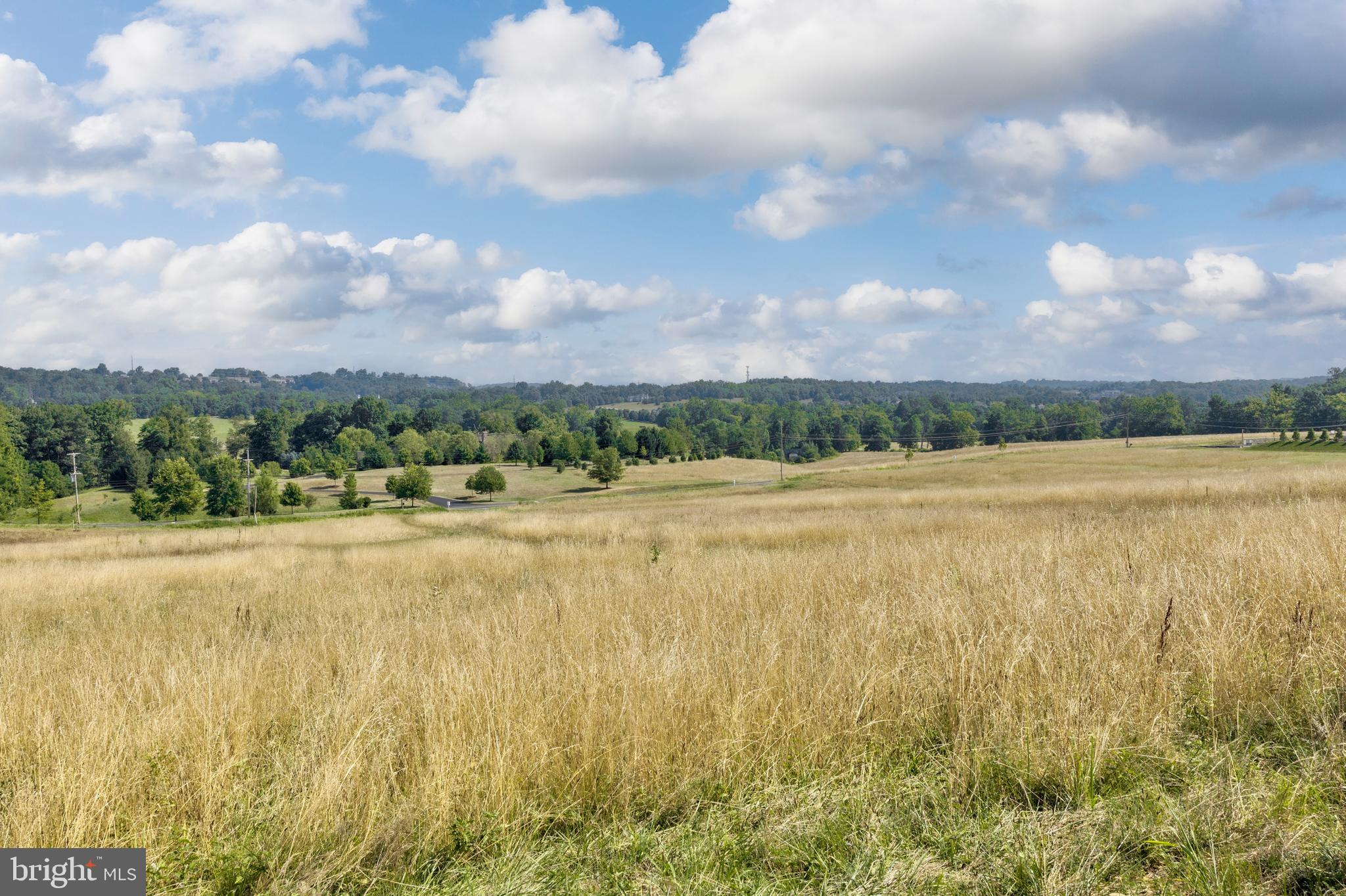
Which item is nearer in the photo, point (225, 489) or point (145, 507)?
point (145, 507)

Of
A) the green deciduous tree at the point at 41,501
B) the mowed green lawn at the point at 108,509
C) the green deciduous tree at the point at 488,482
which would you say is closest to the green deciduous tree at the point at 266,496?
the mowed green lawn at the point at 108,509

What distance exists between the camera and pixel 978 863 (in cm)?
322

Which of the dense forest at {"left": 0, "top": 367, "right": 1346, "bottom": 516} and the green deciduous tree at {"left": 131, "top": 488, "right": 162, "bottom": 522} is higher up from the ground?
the dense forest at {"left": 0, "top": 367, "right": 1346, "bottom": 516}

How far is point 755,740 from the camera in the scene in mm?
4473

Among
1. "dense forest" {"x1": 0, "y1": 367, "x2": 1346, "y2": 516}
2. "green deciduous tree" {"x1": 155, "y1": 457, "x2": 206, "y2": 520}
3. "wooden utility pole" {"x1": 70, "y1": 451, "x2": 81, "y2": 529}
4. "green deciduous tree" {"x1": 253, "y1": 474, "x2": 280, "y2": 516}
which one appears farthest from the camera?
"dense forest" {"x1": 0, "y1": 367, "x2": 1346, "y2": 516}

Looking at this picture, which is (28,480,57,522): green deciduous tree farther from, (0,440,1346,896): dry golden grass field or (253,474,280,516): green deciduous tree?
(0,440,1346,896): dry golden grass field

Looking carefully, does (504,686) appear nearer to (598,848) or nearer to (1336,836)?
(598,848)

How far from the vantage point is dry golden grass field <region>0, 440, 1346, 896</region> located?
131 inches

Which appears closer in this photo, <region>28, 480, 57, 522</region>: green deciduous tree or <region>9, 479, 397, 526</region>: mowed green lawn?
<region>28, 480, 57, 522</region>: green deciduous tree

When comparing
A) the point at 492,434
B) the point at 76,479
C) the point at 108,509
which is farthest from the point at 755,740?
the point at 492,434

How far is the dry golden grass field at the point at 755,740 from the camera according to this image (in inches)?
131


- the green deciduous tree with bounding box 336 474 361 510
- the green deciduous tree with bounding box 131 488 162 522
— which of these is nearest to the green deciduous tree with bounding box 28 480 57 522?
Answer: the green deciduous tree with bounding box 131 488 162 522

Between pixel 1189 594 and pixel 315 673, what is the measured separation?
295 inches

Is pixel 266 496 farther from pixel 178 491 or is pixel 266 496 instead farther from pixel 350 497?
pixel 178 491
